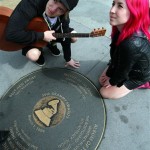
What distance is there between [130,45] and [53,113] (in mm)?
902

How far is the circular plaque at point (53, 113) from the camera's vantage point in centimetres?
201

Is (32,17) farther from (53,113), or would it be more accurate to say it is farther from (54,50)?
(53,113)

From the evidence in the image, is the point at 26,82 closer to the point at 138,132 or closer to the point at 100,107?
the point at 100,107

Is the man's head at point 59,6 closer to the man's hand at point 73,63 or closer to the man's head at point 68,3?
the man's head at point 68,3

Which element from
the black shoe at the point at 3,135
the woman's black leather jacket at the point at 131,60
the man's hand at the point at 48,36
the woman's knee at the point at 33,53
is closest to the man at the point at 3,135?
the black shoe at the point at 3,135

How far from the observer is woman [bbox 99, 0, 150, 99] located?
5.14 ft

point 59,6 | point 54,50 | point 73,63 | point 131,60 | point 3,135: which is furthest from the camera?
point 54,50

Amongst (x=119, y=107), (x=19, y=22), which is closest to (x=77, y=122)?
(x=119, y=107)

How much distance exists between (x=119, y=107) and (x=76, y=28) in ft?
3.61

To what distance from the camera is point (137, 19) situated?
61.9 inches

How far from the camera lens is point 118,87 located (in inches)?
85.6

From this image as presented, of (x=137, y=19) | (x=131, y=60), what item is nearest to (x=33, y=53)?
(x=131, y=60)

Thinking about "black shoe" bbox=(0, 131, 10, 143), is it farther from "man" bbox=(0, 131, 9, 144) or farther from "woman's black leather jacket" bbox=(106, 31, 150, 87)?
"woman's black leather jacket" bbox=(106, 31, 150, 87)

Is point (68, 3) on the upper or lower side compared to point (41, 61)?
upper
